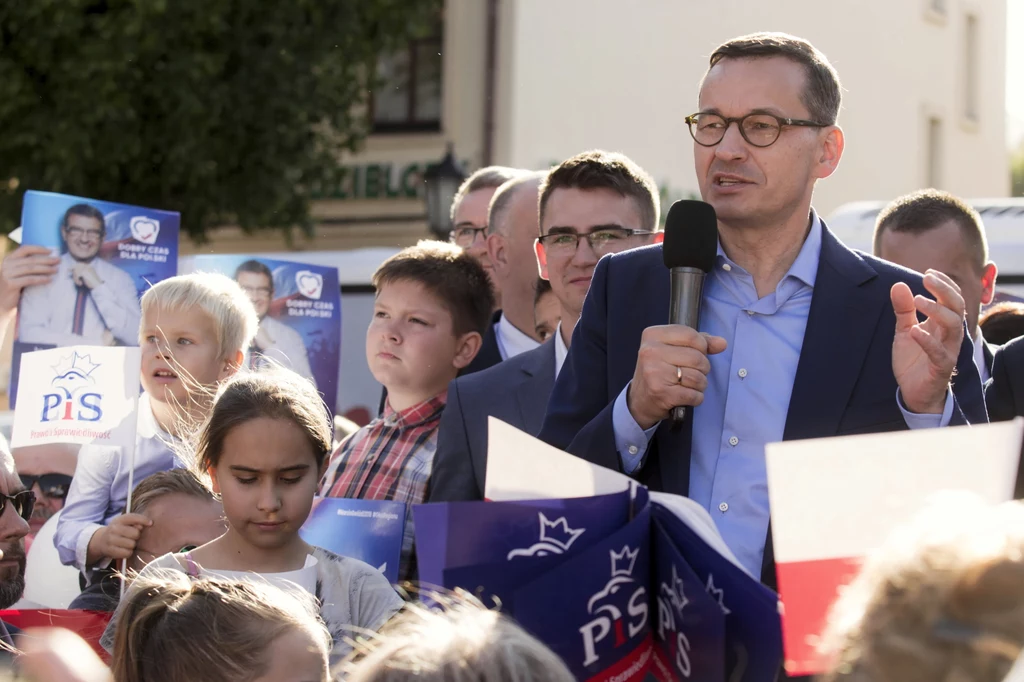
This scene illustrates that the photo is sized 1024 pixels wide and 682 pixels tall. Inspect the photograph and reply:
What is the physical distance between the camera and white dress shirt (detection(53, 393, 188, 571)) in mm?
4035

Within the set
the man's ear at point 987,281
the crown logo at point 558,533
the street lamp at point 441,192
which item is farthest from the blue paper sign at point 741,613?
the street lamp at point 441,192

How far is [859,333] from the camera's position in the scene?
2.82m

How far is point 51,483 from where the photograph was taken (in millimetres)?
4355

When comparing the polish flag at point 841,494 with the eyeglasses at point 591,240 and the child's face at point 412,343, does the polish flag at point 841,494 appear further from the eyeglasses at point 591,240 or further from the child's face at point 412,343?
the child's face at point 412,343

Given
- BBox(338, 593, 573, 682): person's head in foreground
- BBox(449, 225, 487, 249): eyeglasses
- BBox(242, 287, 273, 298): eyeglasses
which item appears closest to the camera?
BBox(338, 593, 573, 682): person's head in foreground

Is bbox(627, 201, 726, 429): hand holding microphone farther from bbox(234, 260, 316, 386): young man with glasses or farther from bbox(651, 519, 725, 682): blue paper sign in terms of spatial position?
bbox(234, 260, 316, 386): young man with glasses

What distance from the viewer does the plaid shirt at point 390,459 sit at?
4.02m

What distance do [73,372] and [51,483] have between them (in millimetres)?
378

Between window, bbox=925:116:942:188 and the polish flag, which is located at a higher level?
window, bbox=925:116:942:188

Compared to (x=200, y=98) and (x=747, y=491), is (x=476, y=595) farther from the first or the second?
(x=200, y=98)

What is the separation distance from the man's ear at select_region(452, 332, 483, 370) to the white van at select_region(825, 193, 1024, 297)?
4.36 metres

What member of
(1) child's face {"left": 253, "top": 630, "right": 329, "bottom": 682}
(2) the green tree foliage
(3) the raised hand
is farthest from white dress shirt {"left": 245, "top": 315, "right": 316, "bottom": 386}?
(2) the green tree foliage

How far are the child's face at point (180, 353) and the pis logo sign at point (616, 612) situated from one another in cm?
228

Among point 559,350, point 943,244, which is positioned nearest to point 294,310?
point 559,350
